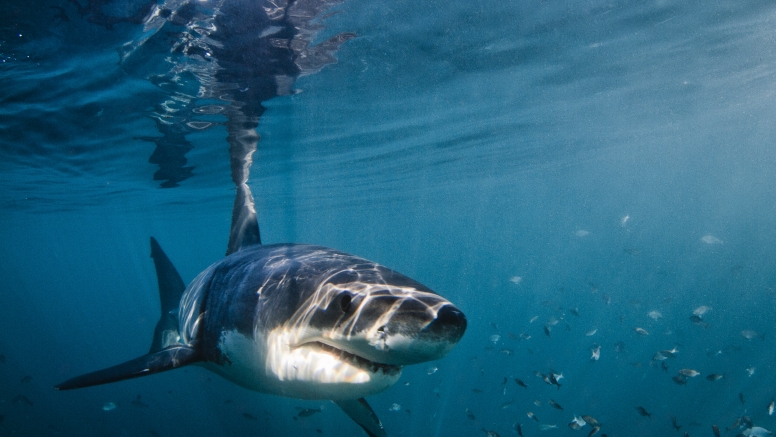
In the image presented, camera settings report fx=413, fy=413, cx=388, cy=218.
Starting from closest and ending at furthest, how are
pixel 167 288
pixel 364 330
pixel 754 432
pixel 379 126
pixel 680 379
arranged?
pixel 364 330, pixel 167 288, pixel 754 432, pixel 680 379, pixel 379 126

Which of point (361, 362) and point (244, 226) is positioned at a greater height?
point (361, 362)

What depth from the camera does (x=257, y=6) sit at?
7.11 m

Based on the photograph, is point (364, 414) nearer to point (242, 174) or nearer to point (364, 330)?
A: point (364, 330)

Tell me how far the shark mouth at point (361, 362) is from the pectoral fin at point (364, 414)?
127cm

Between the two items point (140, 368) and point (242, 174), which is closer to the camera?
point (140, 368)

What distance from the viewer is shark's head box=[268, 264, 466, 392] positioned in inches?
78.3

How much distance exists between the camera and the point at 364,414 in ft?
12.4

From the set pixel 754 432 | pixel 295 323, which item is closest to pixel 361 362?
pixel 295 323

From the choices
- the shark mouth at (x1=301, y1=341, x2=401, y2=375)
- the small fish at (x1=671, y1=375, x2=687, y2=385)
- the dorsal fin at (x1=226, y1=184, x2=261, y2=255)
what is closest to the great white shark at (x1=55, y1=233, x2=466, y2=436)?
the shark mouth at (x1=301, y1=341, x2=401, y2=375)

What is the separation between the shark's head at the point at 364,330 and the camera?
1988 millimetres

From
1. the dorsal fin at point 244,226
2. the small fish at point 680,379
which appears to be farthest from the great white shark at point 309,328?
the small fish at point 680,379

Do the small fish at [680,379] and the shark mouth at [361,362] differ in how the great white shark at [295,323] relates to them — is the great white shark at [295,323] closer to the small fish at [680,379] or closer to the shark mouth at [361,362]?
the shark mouth at [361,362]

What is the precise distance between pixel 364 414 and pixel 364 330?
206 cm

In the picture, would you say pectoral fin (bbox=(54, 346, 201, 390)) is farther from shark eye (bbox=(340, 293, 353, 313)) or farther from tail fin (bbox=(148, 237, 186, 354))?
tail fin (bbox=(148, 237, 186, 354))
